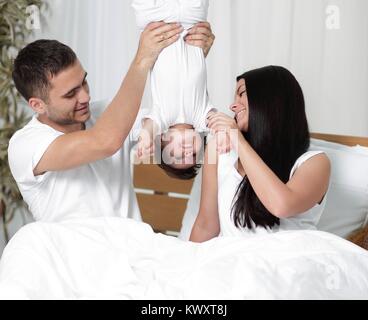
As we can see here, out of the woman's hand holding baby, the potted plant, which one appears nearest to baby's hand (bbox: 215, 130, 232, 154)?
the woman's hand holding baby

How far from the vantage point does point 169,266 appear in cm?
148

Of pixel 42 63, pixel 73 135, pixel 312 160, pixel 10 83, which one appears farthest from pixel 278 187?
pixel 10 83

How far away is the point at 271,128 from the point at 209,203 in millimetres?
319

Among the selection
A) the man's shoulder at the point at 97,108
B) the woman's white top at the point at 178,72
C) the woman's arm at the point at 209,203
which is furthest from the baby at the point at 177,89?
the man's shoulder at the point at 97,108

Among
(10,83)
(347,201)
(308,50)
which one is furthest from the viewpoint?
(10,83)

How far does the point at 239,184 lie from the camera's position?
1715 mm

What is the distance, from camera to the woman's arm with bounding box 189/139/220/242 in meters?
1.80

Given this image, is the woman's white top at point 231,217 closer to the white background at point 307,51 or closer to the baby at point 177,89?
the baby at point 177,89

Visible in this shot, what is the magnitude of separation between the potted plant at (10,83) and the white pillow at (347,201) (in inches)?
61.0

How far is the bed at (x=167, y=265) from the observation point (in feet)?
4.28

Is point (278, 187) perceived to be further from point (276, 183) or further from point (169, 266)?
point (169, 266)
